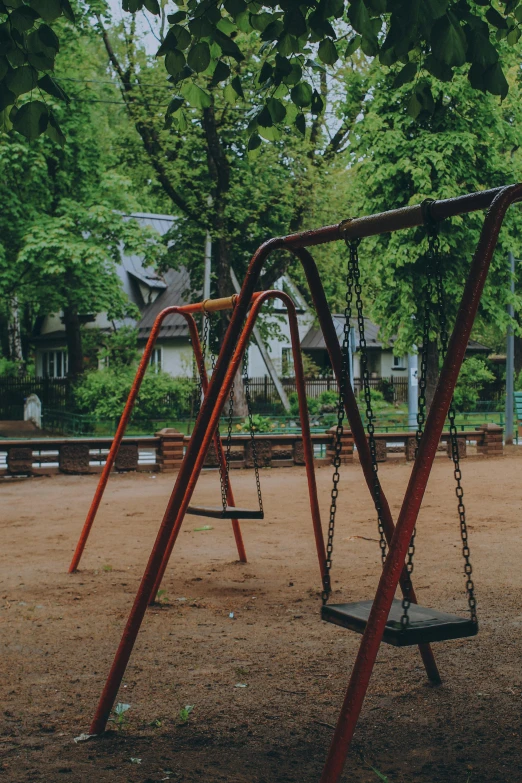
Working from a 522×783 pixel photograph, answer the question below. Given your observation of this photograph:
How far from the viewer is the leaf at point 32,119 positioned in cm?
426

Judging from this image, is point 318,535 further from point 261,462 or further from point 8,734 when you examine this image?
point 261,462

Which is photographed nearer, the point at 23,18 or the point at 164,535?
the point at 23,18

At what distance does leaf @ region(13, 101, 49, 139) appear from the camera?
14.0ft

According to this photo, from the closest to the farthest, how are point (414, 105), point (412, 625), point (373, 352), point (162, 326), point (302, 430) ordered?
point (412, 625), point (414, 105), point (302, 430), point (162, 326), point (373, 352)

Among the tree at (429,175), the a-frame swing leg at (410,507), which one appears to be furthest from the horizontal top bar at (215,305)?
the tree at (429,175)

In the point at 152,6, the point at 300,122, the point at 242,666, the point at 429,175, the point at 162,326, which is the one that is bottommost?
the point at 242,666

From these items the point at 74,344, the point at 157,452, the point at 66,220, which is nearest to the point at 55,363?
the point at 74,344

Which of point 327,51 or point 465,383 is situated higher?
point 327,51

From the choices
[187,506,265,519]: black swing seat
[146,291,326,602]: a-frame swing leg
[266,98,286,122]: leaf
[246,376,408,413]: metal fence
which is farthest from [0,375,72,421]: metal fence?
[266,98,286,122]: leaf

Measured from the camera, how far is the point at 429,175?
2088 centimetres

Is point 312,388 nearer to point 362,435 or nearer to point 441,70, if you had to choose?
point 362,435

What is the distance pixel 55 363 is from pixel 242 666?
130ft

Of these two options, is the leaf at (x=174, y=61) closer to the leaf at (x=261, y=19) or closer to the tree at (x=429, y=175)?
the leaf at (x=261, y=19)

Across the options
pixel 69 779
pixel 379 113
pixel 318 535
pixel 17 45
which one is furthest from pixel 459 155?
pixel 69 779
